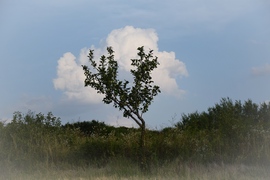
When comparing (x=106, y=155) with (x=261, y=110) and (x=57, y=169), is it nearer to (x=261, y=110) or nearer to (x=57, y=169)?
(x=57, y=169)

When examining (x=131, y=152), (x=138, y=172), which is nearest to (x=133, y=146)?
(x=131, y=152)

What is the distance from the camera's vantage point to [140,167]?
13.8 meters

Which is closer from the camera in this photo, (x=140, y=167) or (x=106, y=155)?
(x=140, y=167)

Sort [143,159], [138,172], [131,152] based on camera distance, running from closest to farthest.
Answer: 1. [138,172]
2. [143,159]
3. [131,152]

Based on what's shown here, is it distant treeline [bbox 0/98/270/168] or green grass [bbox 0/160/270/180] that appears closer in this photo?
green grass [bbox 0/160/270/180]

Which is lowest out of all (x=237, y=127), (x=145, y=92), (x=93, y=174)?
(x=93, y=174)

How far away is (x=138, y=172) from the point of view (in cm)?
1301

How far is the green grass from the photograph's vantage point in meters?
11.9

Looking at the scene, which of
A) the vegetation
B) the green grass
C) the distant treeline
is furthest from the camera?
the distant treeline

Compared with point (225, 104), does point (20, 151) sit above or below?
below

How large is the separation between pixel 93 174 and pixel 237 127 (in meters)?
5.20

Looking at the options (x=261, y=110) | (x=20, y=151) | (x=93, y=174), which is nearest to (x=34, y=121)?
(x=20, y=151)

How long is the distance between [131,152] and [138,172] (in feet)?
6.21

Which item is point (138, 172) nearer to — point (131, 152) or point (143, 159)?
point (143, 159)
